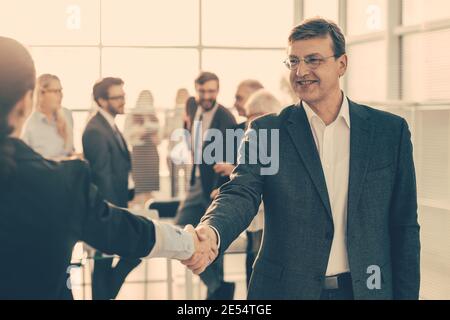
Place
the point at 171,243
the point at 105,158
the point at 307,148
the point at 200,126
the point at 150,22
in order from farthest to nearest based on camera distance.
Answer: the point at 150,22, the point at 200,126, the point at 105,158, the point at 307,148, the point at 171,243

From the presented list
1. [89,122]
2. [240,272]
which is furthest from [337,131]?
[240,272]

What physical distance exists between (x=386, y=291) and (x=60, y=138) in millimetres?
2780

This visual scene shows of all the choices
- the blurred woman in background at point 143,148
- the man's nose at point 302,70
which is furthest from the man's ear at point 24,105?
the blurred woman in background at point 143,148

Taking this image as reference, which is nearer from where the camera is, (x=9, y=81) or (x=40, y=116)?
(x=9, y=81)

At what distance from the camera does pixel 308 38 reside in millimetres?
2180

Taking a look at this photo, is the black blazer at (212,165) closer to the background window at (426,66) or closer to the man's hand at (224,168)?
the man's hand at (224,168)

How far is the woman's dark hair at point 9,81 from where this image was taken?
1509mm

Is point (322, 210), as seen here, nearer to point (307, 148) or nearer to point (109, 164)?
point (307, 148)

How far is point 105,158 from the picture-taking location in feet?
13.7

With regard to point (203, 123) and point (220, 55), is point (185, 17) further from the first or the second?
point (203, 123)

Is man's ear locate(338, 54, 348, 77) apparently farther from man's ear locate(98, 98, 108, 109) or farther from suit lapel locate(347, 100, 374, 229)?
man's ear locate(98, 98, 108, 109)

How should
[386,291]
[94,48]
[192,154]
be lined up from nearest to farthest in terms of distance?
[386,291] < [192,154] < [94,48]

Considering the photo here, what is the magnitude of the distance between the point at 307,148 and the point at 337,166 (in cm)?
10

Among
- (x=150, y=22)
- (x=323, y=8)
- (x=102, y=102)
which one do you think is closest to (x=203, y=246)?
(x=102, y=102)
